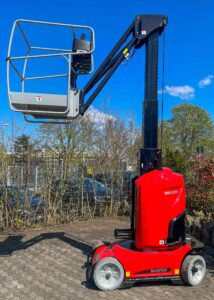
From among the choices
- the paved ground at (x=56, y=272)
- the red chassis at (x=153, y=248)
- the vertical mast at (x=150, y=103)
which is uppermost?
the vertical mast at (x=150, y=103)

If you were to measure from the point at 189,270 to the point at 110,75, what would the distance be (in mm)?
3014

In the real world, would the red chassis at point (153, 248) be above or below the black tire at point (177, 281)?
above

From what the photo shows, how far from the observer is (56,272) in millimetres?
5527

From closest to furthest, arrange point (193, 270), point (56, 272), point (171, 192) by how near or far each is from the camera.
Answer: point (171, 192), point (193, 270), point (56, 272)

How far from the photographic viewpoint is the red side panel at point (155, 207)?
4754mm

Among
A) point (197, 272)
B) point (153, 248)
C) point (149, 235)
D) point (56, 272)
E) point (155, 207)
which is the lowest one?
point (56, 272)

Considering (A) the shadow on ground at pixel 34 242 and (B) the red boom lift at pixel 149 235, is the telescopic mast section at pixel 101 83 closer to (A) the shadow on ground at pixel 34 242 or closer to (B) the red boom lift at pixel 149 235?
(B) the red boom lift at pixel 149 235

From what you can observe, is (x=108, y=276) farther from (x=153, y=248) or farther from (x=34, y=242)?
(x=34, y=242)

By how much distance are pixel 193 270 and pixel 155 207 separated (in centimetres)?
107

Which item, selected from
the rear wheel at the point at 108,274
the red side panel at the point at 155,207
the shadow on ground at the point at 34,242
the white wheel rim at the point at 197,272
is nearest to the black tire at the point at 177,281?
the white wheel rim at the point at 197,272

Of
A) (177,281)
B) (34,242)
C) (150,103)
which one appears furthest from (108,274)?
(34,242)

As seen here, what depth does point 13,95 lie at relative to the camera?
4625 millimetres

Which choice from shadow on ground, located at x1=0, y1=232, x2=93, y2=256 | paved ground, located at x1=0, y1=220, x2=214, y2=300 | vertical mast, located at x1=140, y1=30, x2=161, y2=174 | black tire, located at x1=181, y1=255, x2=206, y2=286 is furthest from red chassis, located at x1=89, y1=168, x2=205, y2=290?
shadow on ground, located at x1=0, y1=232, x2=93, y2=256

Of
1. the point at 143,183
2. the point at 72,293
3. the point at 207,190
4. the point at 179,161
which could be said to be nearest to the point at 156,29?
the point at 143,183
